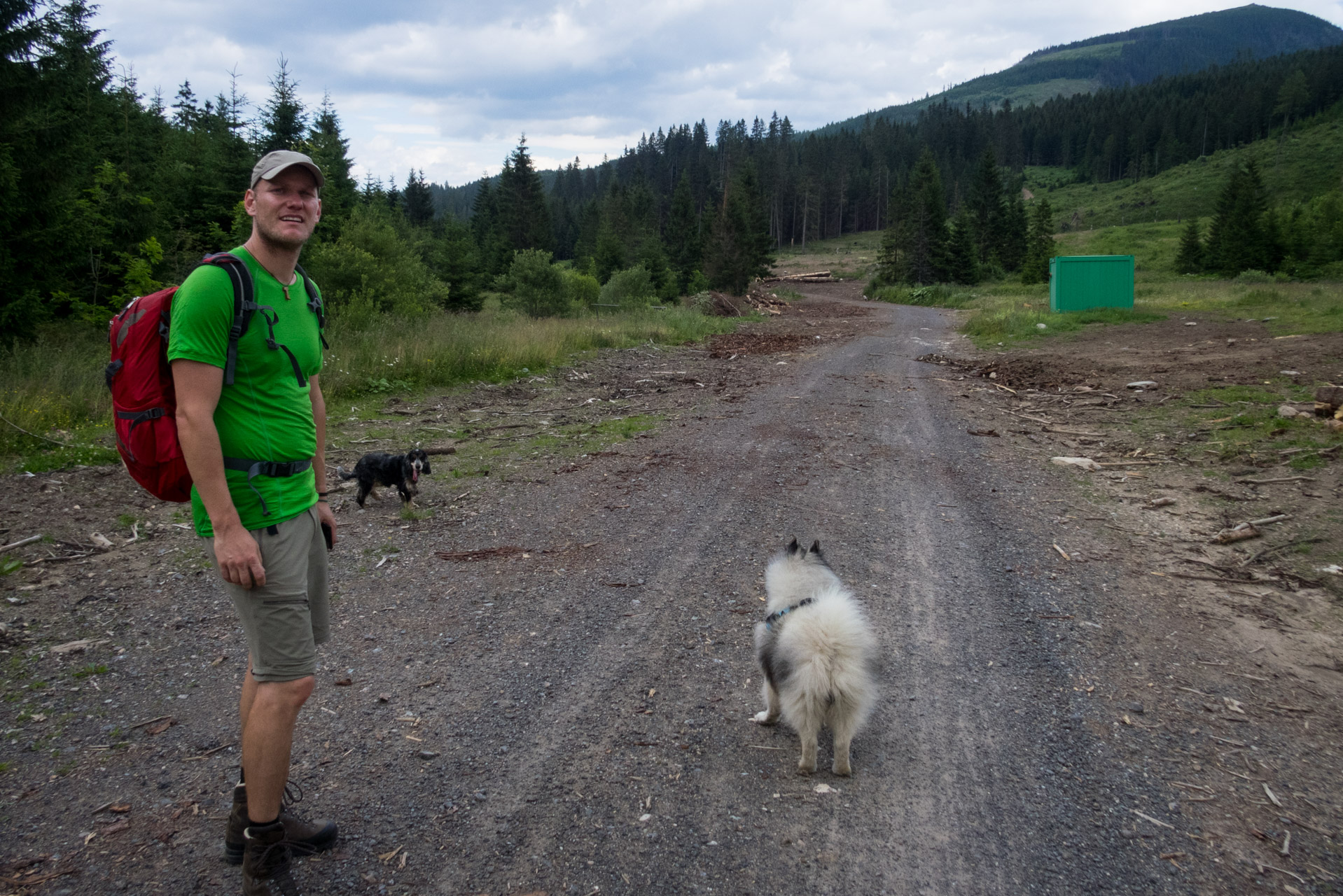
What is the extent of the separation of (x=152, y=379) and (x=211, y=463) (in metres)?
0.31

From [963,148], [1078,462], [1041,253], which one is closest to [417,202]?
[1041,253]

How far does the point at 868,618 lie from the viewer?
4.31 meters

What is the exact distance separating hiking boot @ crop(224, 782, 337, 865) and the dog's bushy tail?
1.76 m

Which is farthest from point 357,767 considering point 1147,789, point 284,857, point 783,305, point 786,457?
point 783,305

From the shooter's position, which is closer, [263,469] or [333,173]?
[263,469]

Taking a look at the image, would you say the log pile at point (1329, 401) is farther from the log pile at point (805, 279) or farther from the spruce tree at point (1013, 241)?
the spruce tree at point (1013, 241)

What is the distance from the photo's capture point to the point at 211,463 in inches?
81.7

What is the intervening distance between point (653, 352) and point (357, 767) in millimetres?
15002

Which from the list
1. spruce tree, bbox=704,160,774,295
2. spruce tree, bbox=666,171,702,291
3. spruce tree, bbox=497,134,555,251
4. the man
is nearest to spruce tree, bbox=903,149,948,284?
spruce tree, bbox=704,160,774,295

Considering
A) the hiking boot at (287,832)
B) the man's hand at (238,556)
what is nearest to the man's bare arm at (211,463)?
the man's hand at (238,556)

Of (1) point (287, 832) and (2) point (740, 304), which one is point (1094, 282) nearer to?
(2) point (740, 304)

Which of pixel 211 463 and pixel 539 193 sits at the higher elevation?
pixel 539 193

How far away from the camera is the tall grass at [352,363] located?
285 inches

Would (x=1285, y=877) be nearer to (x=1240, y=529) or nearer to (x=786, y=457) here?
(x=1240, y=529)
